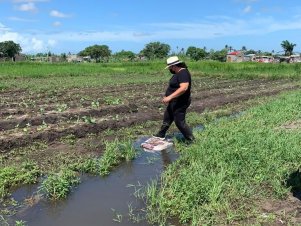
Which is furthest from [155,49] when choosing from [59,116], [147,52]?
[59,116]

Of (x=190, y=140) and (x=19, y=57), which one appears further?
(x=19, y=57)

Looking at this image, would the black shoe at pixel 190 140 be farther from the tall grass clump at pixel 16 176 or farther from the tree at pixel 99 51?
the tree at pixel 99 51

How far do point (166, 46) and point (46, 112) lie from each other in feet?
236

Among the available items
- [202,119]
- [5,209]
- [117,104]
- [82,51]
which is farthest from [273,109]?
[82,51]

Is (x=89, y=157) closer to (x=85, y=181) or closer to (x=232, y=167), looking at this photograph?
(x=85, y=181)

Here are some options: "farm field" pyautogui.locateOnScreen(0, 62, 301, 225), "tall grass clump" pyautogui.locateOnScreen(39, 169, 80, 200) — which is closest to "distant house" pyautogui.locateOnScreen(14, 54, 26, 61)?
"farm field" pyautogui.locateOnScreen(0, 62, 301, 225)

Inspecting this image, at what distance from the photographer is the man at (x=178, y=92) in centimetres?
777

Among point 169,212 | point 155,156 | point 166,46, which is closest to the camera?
point 169,212

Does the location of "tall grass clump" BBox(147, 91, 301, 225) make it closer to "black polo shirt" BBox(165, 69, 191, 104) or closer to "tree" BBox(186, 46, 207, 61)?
"black polo shirt" BBox(165, 69, 191, 104)

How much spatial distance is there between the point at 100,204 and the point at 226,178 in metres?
1.76

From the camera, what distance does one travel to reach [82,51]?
90.4 meters

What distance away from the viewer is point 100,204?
5348mm

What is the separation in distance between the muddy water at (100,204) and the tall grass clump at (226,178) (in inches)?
12.5

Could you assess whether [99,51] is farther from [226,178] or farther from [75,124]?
[226,178]
